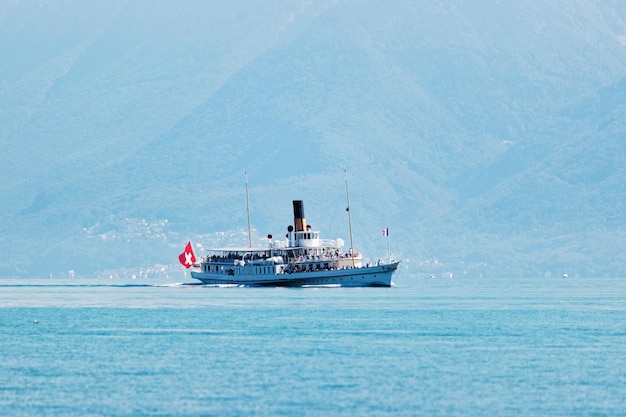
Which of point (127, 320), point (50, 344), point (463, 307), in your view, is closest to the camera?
point (50, 344)

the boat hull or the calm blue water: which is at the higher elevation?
the boat hull

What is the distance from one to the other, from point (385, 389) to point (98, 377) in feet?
51.3

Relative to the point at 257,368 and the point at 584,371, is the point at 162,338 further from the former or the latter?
the point at 584,371

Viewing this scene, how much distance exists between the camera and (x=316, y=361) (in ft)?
313

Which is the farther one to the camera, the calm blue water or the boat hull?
the boat hull

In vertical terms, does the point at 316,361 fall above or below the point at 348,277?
below

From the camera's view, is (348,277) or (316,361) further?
(348,277)

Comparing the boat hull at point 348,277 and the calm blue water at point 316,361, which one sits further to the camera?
the boat hull at point 348,277

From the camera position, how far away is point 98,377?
289 feet

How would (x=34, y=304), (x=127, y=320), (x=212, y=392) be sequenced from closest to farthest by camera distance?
(x=212, y=392), (x=127, y=320), (x=34, y=304)

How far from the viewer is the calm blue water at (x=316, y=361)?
78.8m

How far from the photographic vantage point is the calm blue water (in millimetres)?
78750

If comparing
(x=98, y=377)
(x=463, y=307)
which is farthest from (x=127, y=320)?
(x=98, y=377)

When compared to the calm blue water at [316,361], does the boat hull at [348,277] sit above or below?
above
